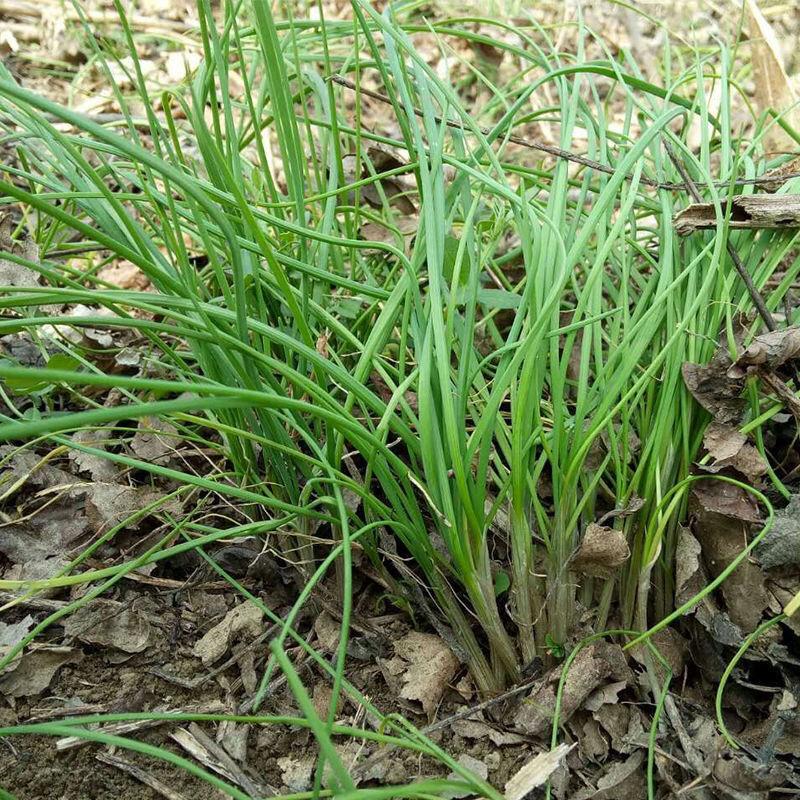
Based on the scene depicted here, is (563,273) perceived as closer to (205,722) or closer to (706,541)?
(706,541)

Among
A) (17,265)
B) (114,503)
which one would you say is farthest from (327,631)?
(17,265)

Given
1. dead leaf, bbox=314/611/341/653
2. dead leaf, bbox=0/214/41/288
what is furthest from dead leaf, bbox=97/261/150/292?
dead leaf, bbox=314/611/341/653

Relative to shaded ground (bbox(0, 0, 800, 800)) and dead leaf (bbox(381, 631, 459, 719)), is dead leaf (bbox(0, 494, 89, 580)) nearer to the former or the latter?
shaded ground (bbox(0, 0, 800, 800))

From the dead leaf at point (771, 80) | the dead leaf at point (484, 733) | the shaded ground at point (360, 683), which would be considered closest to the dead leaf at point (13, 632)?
the shaded ground at point (360, 683)

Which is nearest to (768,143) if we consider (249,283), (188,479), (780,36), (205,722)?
(780,36)

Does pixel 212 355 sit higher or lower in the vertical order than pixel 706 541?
higher

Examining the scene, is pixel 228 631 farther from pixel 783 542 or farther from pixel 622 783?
pixel 783 542

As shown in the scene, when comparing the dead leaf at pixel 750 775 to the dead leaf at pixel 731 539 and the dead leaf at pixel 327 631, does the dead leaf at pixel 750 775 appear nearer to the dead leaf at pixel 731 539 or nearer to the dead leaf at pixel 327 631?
the dead leaf at pixel 731 539
